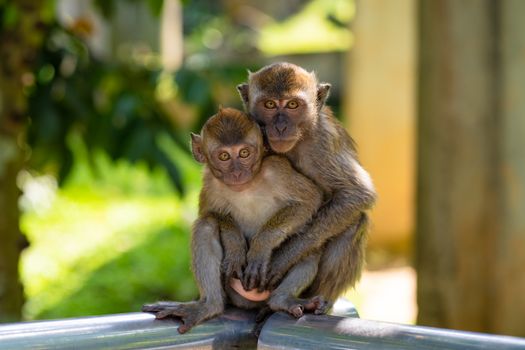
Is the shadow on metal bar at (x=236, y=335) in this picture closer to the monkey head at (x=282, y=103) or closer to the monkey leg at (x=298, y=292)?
the monkey leg at (x=298, y=292)

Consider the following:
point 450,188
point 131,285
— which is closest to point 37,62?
point 450,188

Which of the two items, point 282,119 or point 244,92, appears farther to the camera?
point 244,92

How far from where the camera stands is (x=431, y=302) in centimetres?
795

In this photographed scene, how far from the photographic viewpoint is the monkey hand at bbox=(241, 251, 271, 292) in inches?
141

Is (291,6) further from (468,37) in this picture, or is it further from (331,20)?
(468,37)

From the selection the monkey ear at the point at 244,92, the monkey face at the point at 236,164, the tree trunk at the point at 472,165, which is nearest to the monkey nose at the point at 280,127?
the monkey face at the point at 236,164

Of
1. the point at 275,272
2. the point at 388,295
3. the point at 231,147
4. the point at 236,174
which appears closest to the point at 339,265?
the point at 275,272

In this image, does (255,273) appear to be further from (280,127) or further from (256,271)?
(280,127)

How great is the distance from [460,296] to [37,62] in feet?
12.3

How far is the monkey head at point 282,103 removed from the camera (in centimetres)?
Result: 378

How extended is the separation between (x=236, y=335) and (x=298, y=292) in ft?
2.16

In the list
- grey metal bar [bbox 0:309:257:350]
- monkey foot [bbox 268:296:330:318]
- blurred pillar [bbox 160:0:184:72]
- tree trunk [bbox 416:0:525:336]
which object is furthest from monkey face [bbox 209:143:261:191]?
blurred pillar [bbox 160:0:184:72]

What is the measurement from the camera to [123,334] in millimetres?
2594

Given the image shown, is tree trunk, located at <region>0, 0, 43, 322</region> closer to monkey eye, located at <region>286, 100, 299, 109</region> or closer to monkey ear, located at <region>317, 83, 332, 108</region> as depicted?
monkey ear, located at <region>317, 83, 332, 108</region>
